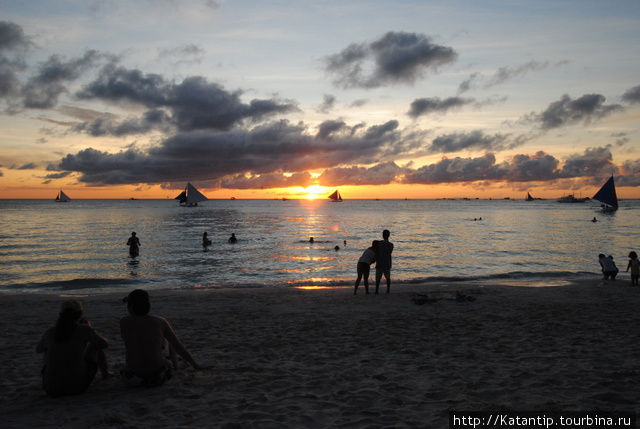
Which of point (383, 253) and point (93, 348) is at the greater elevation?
point (383, 253)

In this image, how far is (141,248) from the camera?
3950 cm

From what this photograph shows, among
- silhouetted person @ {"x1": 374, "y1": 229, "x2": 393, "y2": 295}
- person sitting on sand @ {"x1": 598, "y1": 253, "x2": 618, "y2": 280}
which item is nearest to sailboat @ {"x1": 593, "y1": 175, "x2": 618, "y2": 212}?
person sitting on sand @ {"x1": 598, "y1": 253, "x2": 618, "y2": 280}

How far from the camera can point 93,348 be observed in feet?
21.0

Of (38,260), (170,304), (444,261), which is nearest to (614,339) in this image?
(170,304)

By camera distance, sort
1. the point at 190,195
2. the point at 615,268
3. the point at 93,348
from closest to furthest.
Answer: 1. the point at 93,348
2. the point at 615,268
3. the point at 190,195

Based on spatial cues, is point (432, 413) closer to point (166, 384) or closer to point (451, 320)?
point (166, 384)

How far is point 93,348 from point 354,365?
4.53 m

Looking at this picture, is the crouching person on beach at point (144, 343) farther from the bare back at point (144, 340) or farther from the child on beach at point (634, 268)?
the child on beach at point (634, 268)

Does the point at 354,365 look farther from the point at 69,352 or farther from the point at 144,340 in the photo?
the point at 69,352

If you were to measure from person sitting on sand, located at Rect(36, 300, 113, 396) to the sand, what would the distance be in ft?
0.72

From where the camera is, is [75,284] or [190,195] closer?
[75,284]

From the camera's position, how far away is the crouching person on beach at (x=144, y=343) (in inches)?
250

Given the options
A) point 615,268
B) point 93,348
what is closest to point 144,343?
point 93,348

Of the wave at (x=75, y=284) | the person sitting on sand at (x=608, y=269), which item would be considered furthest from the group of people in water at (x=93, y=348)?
the person sitting on sand at (x=608, y=269)
